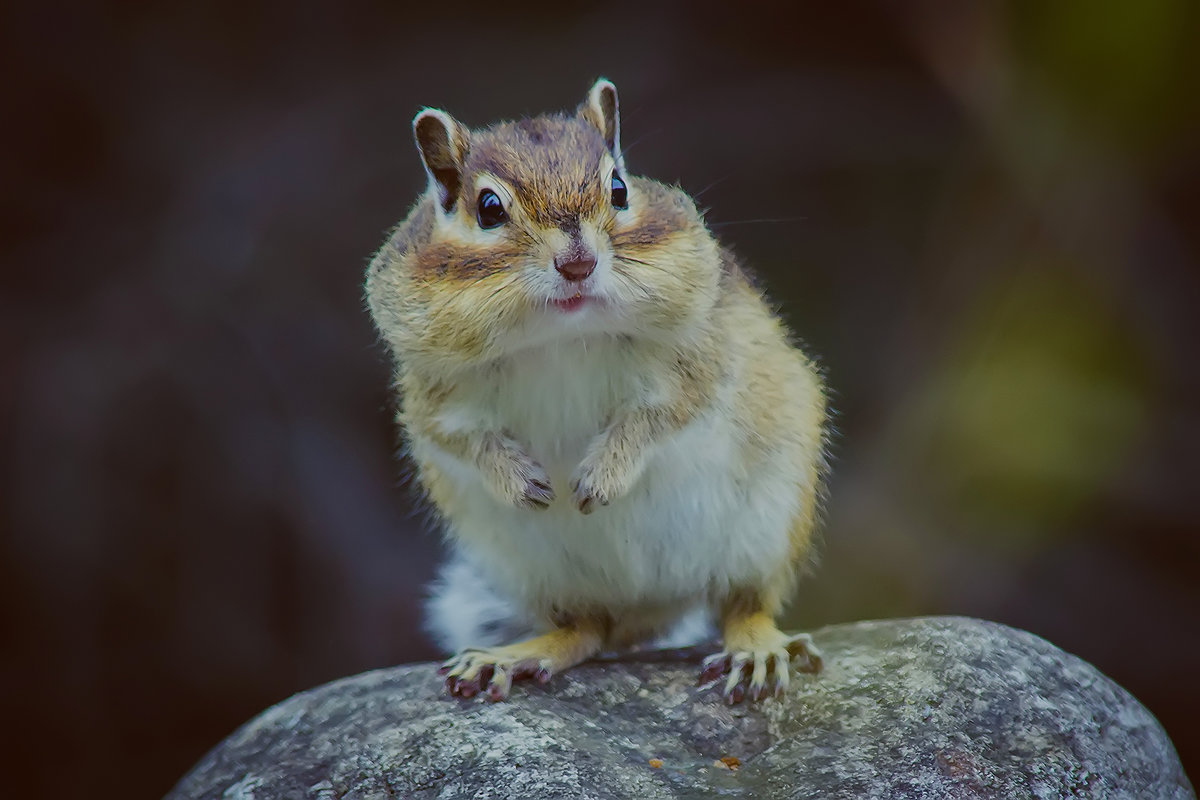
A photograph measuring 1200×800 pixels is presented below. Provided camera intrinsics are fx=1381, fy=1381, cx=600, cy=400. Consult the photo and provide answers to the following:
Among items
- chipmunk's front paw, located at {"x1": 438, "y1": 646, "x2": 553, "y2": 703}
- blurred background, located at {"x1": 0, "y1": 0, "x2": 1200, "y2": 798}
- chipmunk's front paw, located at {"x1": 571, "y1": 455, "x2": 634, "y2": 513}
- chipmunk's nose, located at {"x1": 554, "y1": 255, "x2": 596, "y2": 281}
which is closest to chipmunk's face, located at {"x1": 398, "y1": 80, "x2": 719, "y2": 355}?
chipmunk's nose, located at {"x1": 554, "y1": 255, "x2": 596, "y2": 281}

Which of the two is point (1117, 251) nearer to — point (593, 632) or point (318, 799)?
point (593, 632)

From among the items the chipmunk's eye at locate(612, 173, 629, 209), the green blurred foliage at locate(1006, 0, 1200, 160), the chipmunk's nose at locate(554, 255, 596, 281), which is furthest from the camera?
the green blurred foliage at locate(1006, 0, 1200, 160)

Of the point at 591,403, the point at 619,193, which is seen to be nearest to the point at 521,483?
the point at 591,403

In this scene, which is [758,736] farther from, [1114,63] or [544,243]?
[1114,63]

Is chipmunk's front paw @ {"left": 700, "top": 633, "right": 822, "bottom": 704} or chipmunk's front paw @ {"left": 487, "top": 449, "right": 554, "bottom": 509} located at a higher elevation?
chipmunk's front paw @ {"left": 487, "top": 449, "right": 554, "bottom": 509}

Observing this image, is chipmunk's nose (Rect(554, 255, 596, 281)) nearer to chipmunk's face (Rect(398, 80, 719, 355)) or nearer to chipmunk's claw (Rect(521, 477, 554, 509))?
chipmunk's face (Rect(398, 80, 719, 355))

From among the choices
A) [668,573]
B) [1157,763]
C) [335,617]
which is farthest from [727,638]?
[335,617]

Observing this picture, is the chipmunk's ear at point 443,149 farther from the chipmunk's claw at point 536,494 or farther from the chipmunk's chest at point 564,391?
the chipmunk's claw at point 536,494

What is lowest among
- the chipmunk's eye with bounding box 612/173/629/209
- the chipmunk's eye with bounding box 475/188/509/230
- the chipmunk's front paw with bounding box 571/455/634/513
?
the chipmunk's front paw with bounding box 571/455/634/513
